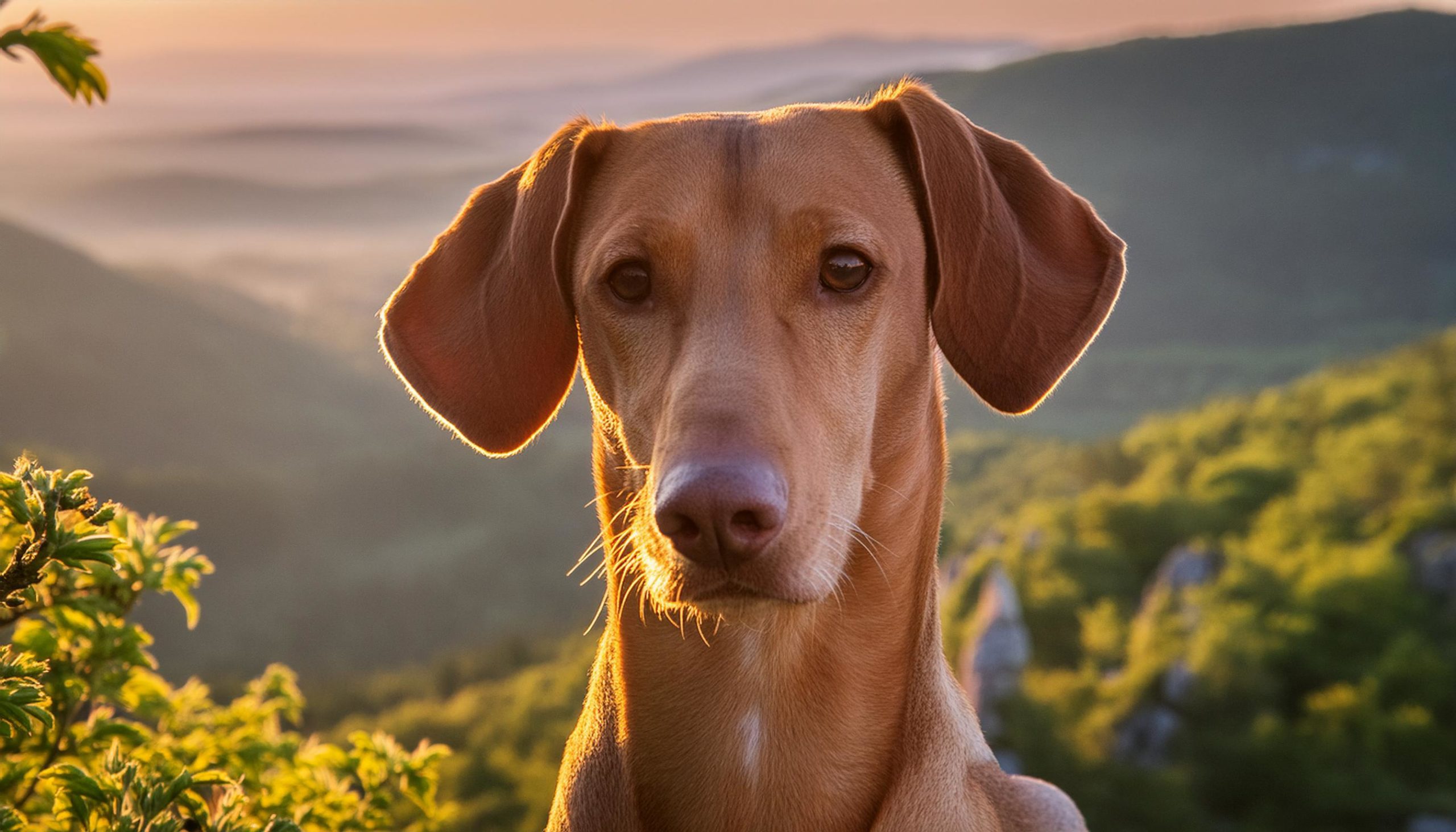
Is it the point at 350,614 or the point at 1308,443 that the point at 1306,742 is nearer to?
the point at 1308,443

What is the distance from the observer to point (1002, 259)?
14.6ft

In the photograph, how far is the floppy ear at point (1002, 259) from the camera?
4.43 m

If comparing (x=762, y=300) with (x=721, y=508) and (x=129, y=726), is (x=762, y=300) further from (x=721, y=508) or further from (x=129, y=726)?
(x=129, y=726)

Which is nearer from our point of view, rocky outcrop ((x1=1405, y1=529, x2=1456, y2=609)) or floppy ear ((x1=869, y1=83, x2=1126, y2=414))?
floppy ear ((x1=869, y1=83, x2=1126, y2=414))

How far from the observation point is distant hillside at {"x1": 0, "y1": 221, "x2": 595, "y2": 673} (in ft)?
422

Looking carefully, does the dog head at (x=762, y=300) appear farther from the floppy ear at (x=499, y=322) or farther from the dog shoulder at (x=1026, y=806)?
the dog shoulder at (x=1026, y=806)

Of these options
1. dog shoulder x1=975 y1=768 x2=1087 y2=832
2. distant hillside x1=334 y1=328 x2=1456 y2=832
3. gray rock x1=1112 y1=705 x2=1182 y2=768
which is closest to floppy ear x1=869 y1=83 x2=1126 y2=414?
dog shoulder x1=975 y1=768 x2=1087 y2=832

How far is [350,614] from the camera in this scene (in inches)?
5305

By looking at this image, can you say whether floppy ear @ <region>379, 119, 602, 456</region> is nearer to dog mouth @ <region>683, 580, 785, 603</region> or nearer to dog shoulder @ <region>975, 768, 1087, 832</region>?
dog mouth @ <region>683, 580, 785, 603</region>

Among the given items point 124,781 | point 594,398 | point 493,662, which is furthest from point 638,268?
point 493,662

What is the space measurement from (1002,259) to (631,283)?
53.5 inches

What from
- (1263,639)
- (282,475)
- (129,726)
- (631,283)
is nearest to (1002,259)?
(631,283)

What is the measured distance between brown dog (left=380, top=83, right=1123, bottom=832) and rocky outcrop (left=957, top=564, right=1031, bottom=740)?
156 feet

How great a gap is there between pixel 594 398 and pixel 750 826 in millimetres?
1614
